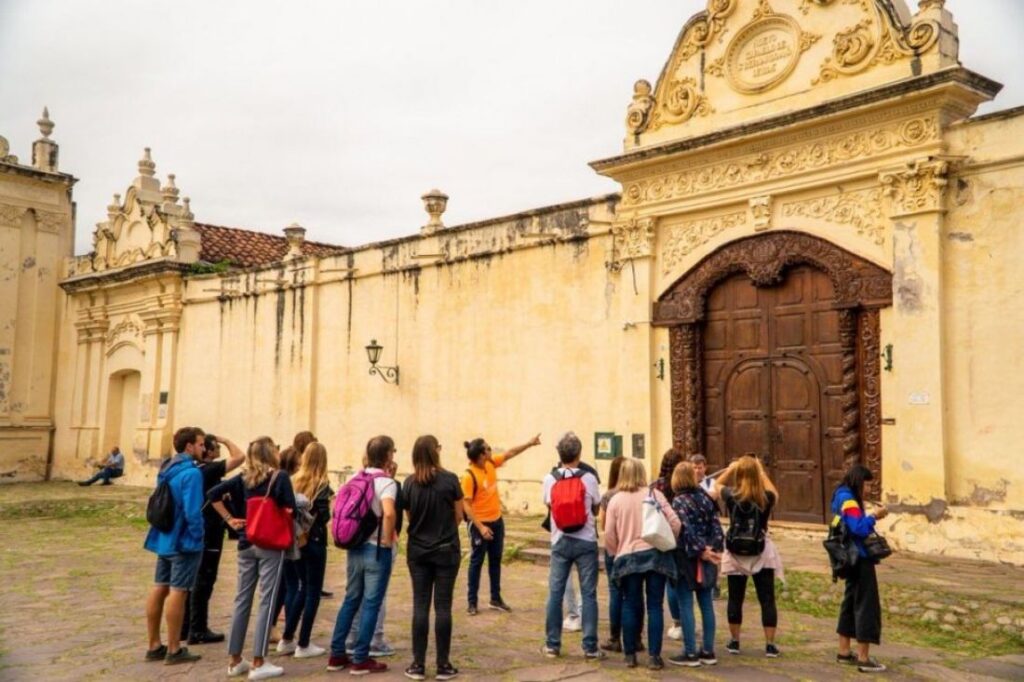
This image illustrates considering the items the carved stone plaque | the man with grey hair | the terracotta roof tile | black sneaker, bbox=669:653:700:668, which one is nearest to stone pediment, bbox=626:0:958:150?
the carved stone plaque

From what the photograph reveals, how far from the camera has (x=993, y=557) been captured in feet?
30.4

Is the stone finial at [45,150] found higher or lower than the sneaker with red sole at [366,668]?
higher

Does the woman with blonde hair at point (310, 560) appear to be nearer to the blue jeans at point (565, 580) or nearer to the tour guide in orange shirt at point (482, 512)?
the tour guide in orange shirt at point (482, 512)

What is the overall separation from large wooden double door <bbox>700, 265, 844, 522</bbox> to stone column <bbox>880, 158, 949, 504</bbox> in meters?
0.76

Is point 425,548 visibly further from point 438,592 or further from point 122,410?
point 122,410

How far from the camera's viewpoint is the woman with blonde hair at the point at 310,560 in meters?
6.72

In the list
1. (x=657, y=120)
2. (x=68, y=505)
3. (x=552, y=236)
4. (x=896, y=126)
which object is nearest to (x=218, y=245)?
(x=68, y=505)

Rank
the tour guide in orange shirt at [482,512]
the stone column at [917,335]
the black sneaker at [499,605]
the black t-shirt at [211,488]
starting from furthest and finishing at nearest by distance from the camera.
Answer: the stone column at [917,335] → the black sneaker at [499,605] → the tour guide in orange shirt at [482,512] → the black t-shirt at [211,488]

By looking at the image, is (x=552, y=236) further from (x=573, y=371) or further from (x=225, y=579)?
(x=225, y=579)

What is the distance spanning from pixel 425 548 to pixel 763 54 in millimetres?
8313

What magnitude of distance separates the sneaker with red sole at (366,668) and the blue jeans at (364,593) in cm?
3

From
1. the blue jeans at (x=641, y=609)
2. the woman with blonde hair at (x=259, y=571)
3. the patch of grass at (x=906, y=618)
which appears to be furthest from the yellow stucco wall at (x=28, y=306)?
the blue jeans at (x=641, y=609)

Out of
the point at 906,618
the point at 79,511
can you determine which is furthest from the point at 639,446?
the point at 79,511

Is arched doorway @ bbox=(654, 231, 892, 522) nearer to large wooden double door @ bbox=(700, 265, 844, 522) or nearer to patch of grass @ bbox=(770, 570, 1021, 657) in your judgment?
large wooden double door @ bbox=(700, 265, 844, 522)
